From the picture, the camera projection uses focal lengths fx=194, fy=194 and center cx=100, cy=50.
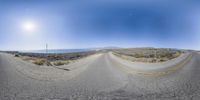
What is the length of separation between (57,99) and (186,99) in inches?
151

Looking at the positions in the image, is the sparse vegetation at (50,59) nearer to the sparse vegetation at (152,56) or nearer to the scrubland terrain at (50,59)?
the scrubland terrain at (50,59)

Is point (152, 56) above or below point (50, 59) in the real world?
above

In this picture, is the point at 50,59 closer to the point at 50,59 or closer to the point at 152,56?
the point at 50,59

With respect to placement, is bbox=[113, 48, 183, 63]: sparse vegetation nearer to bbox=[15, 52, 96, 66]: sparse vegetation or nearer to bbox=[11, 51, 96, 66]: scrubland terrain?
bbox=[11, 51, 96, 66]: scrubland terrain

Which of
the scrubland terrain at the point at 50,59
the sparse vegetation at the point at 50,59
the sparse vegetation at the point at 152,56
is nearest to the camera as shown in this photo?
the sparse vegetation at the point at 50,59

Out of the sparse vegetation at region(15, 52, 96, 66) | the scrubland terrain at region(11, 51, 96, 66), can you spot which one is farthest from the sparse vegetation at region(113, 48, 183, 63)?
the sparse vegetation at region(15, 52, 96, 66)

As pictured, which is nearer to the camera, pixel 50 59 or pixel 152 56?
pixel 50 59

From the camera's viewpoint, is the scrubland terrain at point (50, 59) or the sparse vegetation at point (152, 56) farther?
the sparse vegetation at point (152, 56)

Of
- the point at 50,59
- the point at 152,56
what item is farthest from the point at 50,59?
the point at 152,56

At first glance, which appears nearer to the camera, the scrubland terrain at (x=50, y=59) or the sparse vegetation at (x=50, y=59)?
the sparse vegetation at (x=50, y=59)

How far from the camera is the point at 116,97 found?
6.16 m

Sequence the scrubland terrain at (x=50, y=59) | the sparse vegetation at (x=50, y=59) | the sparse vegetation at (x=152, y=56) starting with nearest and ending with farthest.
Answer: the sparse vegetation at (x=50, y=59)
the scrubland terrain at (x=50, y=59)
the sparse vegetation at (x=152, y=56)

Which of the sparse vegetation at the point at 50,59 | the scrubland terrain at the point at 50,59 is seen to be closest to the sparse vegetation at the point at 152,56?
the scrubland terrain at the point at 50,59

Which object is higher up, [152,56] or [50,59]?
[152,56]
